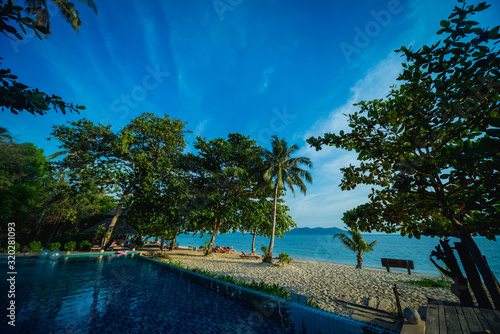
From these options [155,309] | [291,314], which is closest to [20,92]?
[155,309]

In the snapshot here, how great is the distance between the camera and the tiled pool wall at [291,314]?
441 cm

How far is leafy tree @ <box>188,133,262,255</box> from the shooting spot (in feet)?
55.0

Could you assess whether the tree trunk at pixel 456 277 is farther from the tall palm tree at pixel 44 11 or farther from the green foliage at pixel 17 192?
the green foliage at pixel 17 192

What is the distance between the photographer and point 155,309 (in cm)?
552

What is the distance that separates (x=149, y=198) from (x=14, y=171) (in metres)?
20.2

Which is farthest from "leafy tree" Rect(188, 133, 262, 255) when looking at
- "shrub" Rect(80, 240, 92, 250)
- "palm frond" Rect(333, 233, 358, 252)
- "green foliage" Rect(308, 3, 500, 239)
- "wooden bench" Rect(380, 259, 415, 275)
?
"wooden bench" Rect(380, 259, 415, 275)

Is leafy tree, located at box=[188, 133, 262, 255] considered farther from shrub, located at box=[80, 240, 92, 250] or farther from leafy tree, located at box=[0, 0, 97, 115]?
leafy tree, located at box=[0, 0, 97, 115]

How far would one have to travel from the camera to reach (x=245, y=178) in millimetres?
17469

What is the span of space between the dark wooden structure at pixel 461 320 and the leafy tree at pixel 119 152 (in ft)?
53.3

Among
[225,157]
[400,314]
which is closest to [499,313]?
[400,314]

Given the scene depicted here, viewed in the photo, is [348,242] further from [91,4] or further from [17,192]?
[17,192]

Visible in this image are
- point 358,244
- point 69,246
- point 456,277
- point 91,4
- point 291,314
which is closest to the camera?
point 456,277

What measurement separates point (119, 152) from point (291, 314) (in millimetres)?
16567

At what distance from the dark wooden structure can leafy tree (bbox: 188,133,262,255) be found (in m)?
13.5
